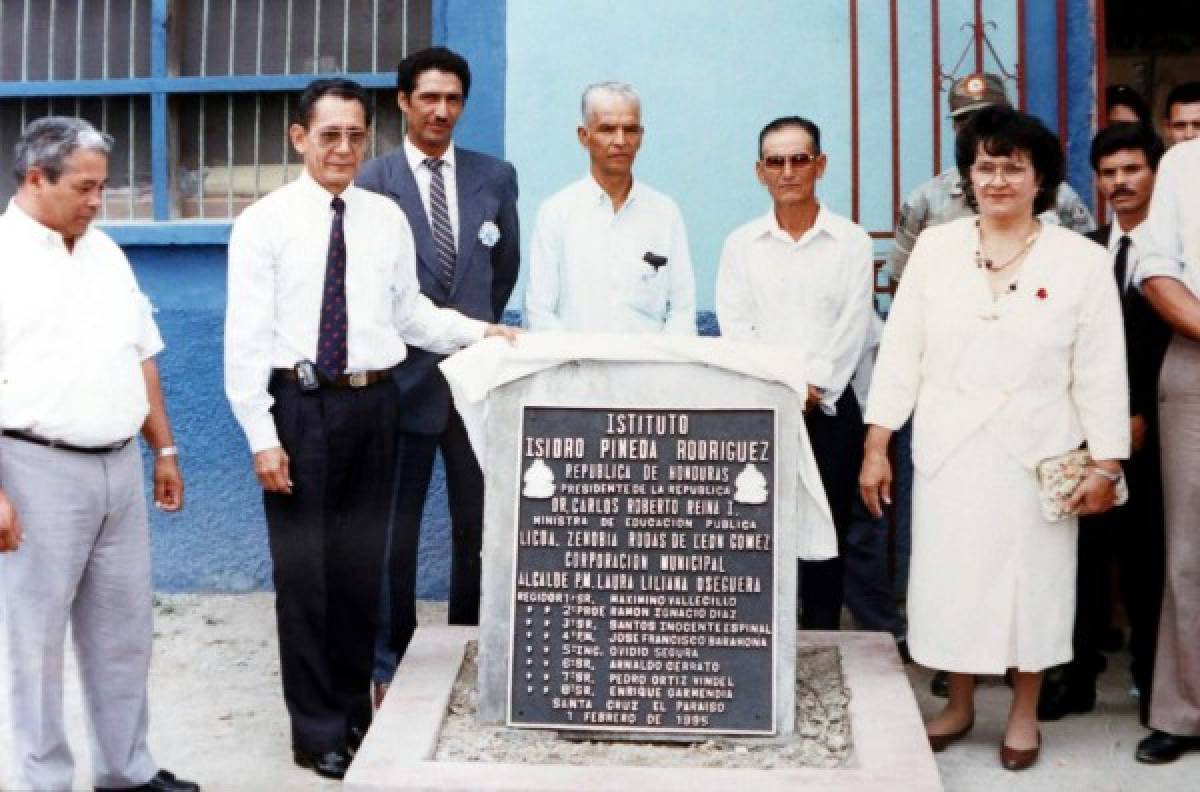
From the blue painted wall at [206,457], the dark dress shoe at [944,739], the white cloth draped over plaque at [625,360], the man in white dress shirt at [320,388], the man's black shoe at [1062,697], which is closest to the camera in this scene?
the white cloth draped over plaque at [625,360]

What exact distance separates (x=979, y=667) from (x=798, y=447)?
0.83m

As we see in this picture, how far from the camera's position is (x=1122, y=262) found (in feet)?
16.8

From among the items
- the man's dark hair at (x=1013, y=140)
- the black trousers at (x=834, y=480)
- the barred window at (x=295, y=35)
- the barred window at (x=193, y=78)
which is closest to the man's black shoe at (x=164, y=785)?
the black trousers at (x=834, y=480)

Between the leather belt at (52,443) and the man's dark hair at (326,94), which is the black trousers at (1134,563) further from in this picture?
the leather belt at (52,443)

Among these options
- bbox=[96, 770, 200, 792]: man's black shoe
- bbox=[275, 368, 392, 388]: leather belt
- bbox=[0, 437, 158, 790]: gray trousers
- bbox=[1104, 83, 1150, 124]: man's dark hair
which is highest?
bbox=[1104, 83, 1150, 124]: man's dark hair

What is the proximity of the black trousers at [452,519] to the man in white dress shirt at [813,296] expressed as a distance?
3.30 ft

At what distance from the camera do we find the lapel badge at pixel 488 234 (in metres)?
5.48

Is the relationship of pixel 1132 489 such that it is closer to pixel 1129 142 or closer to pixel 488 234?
pixel 1129 142

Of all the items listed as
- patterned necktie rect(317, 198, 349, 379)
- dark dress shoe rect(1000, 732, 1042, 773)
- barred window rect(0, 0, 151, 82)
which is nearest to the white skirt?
dark dress shoe rect(1000, 732, 1042, 773)

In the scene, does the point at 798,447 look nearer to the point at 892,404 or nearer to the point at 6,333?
the point at 892,404

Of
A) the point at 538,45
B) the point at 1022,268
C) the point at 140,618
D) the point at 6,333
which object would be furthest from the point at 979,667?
the point at 538,45

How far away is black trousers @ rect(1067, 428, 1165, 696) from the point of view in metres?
5.06

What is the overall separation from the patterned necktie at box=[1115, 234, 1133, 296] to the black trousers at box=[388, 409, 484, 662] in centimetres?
219

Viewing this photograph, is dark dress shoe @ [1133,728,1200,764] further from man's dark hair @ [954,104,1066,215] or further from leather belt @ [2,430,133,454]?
leather belt @ [2,430,133,454]
